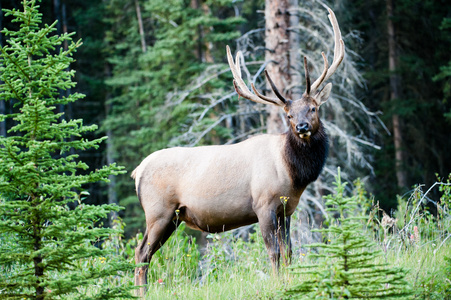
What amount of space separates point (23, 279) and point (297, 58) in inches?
289

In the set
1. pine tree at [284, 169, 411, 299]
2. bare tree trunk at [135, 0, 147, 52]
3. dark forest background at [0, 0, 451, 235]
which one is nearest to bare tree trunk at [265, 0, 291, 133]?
dark forest background at [0, 0, 451, 235]

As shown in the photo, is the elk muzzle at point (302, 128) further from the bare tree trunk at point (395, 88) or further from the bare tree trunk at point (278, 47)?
the bare tree trunk at point (395, 88)

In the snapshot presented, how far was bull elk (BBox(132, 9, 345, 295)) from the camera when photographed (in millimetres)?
5172

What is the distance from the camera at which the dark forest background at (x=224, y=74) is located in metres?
16.0

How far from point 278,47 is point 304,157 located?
4533mm

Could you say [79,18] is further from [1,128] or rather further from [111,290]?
[111,290]

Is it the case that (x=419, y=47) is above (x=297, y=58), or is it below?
above

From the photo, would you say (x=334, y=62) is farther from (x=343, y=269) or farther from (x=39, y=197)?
(x=39, y=197)

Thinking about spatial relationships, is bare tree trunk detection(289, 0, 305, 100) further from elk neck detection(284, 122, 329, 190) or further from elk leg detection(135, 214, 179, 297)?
elk leg detection(135, 214, 179, 297)

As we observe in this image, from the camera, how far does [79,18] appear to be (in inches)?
938

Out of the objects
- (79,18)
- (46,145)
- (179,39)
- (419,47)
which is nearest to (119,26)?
(79,18)

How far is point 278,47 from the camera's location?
364 inches

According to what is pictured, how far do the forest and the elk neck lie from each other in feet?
1.85

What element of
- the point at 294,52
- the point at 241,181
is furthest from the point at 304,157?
the point at 294,52
